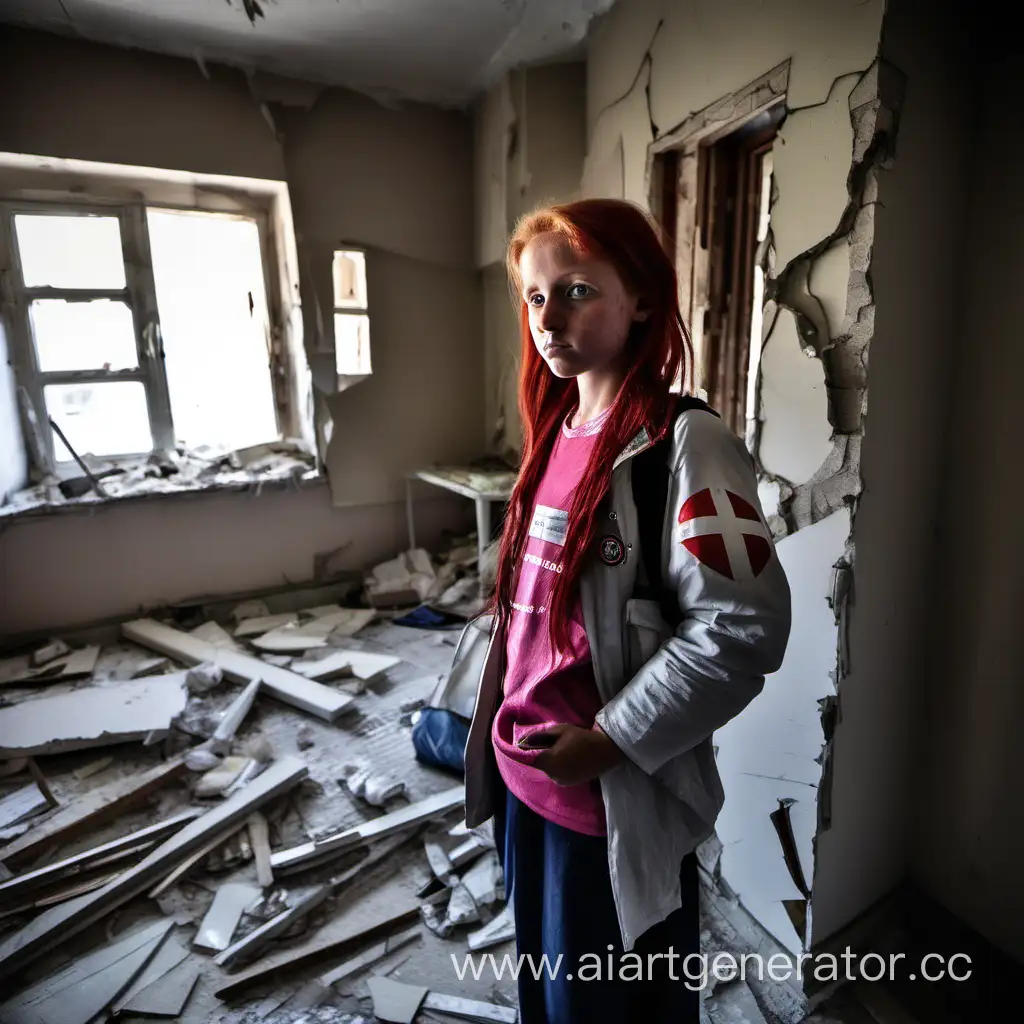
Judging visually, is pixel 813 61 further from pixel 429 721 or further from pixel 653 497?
pixel 429 721

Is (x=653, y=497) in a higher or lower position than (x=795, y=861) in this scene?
higher

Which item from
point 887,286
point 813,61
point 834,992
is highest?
point 813,61

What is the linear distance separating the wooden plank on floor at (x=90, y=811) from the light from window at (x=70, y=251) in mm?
2323

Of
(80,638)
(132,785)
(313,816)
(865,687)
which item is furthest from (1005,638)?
(80,638)

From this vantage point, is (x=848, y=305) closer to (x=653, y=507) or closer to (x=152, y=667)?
(x=653, y=507)

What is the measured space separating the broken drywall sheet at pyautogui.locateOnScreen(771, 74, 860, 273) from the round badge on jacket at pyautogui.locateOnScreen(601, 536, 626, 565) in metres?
0.80

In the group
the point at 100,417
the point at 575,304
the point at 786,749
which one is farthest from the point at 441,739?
the point at 100,417

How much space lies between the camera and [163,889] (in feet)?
5.27

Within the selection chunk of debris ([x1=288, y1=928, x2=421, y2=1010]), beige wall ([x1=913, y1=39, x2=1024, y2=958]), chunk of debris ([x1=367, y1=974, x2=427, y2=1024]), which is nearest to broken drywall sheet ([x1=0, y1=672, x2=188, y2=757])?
chunk of debris ([x1=288, y1=928, x2=421, y2=1010])

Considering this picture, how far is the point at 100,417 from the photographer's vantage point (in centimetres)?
312

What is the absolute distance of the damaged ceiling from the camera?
7.65 ft

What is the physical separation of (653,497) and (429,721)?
5.15 feet

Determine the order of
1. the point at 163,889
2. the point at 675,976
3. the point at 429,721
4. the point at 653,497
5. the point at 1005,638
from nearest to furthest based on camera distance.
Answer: the point at 653,497, the point at 675,976, the point at 1005,638, the point at 163,889, the point at 429,721

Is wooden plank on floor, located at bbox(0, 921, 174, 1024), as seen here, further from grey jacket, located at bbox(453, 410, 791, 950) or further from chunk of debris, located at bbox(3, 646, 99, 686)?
chunk of debris, located at bbox(3, 646, 99, 686)
